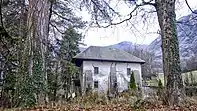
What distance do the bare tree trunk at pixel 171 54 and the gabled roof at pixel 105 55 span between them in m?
29.2

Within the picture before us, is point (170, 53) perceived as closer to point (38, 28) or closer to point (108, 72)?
point (38, 28)

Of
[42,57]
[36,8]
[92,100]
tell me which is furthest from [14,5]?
[92,100]

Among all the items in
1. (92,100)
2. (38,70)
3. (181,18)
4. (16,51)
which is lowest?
(92,100)

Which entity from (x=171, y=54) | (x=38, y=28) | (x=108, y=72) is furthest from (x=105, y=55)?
(x=171, y=54)

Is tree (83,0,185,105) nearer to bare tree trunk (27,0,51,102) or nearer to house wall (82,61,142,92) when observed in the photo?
bare tree trunk (27,0,51,102)

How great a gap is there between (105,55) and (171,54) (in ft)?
105

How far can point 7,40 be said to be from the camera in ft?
37.8

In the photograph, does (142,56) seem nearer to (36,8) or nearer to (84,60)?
(84,60)

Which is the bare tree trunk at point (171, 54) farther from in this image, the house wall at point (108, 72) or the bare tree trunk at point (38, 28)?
the house wall at point (108, 72)

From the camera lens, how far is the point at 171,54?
8.43 meters

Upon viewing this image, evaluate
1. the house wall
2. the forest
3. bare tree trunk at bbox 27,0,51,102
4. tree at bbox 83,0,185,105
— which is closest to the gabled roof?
the house wall

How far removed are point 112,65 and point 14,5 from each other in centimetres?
2677

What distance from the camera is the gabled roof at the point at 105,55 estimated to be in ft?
128

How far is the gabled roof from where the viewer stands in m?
38.9
